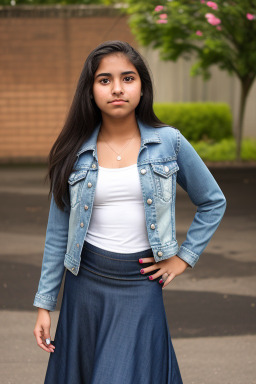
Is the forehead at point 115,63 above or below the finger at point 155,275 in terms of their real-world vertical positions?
above

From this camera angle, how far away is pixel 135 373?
2.46m

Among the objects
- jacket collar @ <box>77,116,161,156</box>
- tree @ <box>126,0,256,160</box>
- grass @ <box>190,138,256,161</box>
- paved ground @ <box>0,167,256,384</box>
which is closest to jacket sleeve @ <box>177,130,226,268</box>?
jacket collar @ <box>77,116,161,156</box>

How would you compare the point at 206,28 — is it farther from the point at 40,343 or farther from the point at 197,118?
the point at 40,343

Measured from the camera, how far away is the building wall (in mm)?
15906

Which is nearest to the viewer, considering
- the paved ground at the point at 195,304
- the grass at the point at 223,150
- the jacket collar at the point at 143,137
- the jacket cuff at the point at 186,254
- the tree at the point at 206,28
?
the jacket collar at the point at 143,137

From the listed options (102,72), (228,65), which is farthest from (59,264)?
(228,65)

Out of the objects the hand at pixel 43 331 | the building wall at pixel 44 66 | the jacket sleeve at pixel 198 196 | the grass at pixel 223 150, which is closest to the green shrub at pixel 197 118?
the grass at pixel 223 150

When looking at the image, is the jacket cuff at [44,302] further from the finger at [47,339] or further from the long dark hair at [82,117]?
the long dark hair at [82,117]

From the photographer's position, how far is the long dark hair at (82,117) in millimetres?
2502

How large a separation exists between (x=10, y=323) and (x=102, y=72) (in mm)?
2948

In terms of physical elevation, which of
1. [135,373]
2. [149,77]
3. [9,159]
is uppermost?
[149,77]

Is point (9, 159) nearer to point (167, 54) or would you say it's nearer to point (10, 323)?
point (167, 54)

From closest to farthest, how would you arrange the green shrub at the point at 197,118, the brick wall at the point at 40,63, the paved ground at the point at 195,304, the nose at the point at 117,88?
the nose at the point at 117,88
the paved ground at the point at 195,304
the brick wall at the point at 40,63
the green shrub at the point at 197,118

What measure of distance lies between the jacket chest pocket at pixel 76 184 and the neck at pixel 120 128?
18cm
